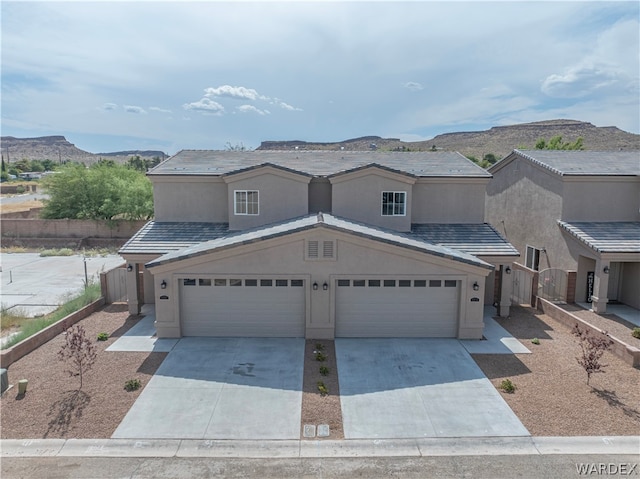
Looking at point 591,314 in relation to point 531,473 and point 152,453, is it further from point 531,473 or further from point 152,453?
point 152,453

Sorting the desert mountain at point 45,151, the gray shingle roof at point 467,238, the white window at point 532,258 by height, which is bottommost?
the white window at point 532,258

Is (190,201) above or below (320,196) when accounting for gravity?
below

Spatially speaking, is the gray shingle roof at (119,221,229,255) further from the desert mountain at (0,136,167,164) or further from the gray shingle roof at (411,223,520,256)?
the desert mountain at (0,136,167,164)

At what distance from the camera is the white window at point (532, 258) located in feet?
69.3

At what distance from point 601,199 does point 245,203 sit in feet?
50.6

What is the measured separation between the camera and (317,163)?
2042 centimetres

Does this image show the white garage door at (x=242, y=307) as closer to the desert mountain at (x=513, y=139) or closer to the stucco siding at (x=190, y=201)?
the stucco siding at (x=190, y=201)

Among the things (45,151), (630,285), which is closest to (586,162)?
(630,285)

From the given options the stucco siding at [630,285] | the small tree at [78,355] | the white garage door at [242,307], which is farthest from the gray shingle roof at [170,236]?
the stucco siding at [630,285]

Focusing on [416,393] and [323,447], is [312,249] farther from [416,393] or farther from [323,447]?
[323,447]

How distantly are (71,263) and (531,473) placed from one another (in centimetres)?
2812

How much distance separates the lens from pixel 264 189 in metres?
18.3

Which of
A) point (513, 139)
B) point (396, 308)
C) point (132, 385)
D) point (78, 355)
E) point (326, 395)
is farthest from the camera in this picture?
point (513, 139)

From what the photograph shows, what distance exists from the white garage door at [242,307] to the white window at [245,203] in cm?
486
